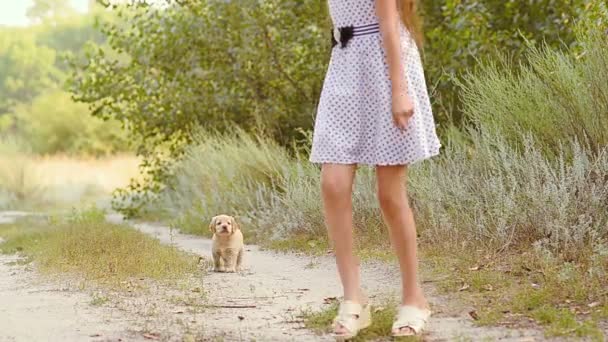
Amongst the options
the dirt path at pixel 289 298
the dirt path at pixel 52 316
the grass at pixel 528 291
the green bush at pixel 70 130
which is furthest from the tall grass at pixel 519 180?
the green bush at pixel 70 130

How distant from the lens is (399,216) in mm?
4613

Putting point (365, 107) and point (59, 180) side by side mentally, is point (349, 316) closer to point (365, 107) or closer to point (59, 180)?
point (365, 107)

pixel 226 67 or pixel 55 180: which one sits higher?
pixel 226 67

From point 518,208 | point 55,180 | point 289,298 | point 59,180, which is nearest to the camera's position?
point 289,298

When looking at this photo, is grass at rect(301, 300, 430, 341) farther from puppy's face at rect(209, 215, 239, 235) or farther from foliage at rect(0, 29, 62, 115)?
foliage at rect(0, 29, 62, 115)

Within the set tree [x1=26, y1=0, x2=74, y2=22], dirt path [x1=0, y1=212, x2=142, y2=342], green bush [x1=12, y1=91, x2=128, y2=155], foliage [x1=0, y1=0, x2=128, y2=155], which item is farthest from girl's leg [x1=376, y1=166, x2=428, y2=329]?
tree [x1=26, y1=0, x2=74, y2=22]

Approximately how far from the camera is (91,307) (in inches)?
232

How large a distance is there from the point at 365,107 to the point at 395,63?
24 centimetres

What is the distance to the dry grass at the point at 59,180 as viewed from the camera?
20.7 metres

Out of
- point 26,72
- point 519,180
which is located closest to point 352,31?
point 519,180

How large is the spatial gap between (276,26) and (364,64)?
9345 mm

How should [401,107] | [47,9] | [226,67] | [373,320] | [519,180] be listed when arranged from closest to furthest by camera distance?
[401,107], [373,320], [519,180], [226,67], [47,9]

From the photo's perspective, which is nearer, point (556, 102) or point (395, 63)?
point (395, 63)

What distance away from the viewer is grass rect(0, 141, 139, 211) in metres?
20.6
